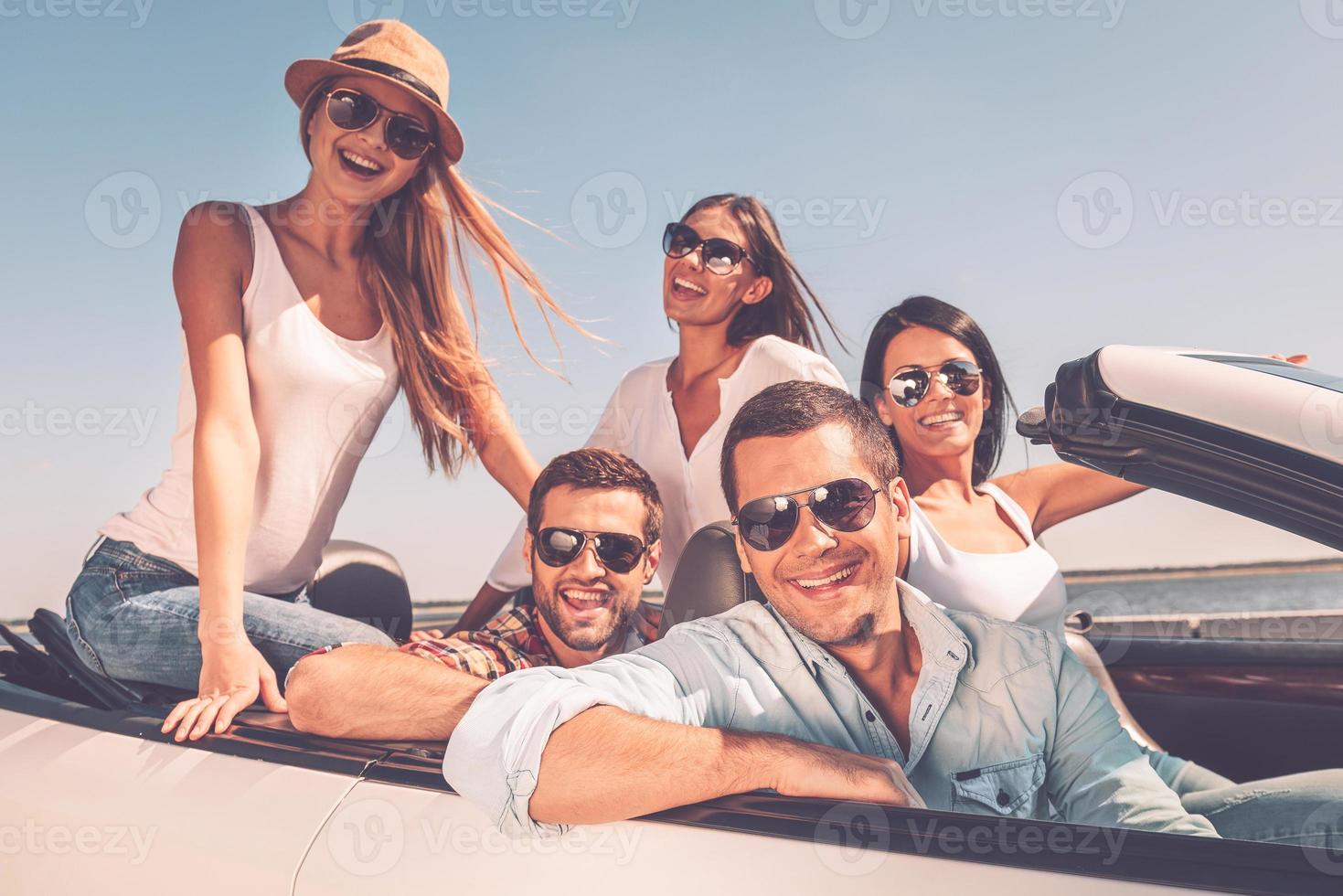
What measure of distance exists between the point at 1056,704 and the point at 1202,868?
577 millimetres

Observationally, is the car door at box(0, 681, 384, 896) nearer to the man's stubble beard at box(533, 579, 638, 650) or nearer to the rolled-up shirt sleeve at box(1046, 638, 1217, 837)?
the man's stubble beard at box(533, 579, 638, 650)

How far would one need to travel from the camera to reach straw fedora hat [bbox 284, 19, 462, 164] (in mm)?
2299

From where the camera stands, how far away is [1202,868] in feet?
3.56

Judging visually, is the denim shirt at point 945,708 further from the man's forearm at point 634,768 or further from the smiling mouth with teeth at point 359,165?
the smiling mouth with teeth at point 359,165

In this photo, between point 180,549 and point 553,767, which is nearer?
point 553,767

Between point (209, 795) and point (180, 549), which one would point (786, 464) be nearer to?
point (209, 795)

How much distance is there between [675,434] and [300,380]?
1.00 meters

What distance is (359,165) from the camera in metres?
2.34

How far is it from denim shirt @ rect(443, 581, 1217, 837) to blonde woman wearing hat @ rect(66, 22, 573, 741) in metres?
0.82

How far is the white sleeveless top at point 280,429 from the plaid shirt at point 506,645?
1.49ft

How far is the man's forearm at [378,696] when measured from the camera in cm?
Answer: 158

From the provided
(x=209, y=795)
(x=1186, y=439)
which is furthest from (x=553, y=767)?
(x=1186, y=439)

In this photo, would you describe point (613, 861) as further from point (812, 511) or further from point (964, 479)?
point (964, 479)
